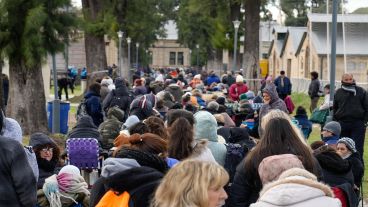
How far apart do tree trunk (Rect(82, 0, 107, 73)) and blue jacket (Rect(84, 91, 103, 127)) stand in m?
17.7

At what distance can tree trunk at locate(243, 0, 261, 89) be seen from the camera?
117 feet

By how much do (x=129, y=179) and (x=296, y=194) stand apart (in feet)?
4.22

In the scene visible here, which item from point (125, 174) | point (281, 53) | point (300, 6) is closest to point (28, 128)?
point (125, 174)

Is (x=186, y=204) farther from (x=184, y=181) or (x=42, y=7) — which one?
(x=42, y=7)

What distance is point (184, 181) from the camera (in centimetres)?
467

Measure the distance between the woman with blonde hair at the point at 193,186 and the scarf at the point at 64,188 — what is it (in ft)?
8.46

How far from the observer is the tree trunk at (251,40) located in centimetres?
3572

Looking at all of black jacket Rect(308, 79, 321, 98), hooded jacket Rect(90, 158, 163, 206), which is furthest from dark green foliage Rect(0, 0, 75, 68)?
hooded jacket Rect(90, 158, 163, 206)

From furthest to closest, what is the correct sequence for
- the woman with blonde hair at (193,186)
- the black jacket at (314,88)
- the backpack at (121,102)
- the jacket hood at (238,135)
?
the black jacket at (314,88), the backpack at (121,102), the jacket hood at (238,135), the woman with blonde hair at (193,186)

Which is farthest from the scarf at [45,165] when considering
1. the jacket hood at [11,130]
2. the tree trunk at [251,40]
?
the tree trunk at [251,40]

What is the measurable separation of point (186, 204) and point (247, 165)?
2.21 m

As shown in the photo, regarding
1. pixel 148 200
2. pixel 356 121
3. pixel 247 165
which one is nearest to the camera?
pixel 148 200

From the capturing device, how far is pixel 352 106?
14695 millimetres

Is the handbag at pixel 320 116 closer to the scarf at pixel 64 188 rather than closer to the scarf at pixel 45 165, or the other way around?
the scarf at pixel 45 165
